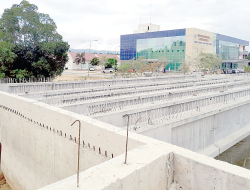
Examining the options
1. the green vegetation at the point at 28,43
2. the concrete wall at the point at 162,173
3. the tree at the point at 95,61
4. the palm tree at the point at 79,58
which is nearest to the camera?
the concrete wall at the point at 162,173

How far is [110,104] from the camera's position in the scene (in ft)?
35.7

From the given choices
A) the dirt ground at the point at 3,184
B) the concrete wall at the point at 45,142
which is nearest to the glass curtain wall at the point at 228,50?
the concrete wall at the point at 45,142

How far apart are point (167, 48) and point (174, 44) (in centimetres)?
213

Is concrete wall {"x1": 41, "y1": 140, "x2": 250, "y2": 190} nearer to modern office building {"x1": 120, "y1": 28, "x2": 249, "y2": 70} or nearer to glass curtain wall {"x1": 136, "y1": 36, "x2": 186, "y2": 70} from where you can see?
modern office building {"x1": 120, "y1": 28, "x2": 249, "y2": 70}

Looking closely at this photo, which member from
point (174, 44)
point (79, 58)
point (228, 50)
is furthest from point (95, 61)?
point (228, 50)

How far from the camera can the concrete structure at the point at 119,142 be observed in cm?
365

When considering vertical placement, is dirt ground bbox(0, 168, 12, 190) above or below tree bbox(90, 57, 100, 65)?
below

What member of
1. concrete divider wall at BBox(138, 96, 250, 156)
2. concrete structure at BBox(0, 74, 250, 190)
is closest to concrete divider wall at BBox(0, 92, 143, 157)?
concrete structure at BBox(0, 74, 250, 190)

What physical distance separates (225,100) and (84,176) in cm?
1298

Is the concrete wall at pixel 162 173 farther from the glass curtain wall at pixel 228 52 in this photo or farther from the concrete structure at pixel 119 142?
the glass curtain wall at pixel 228 52

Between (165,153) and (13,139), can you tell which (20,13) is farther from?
(165,153)

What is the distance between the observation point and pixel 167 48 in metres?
61.8

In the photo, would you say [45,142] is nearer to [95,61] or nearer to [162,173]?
[162,173]

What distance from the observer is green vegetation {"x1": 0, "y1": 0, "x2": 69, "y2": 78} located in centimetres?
1870
